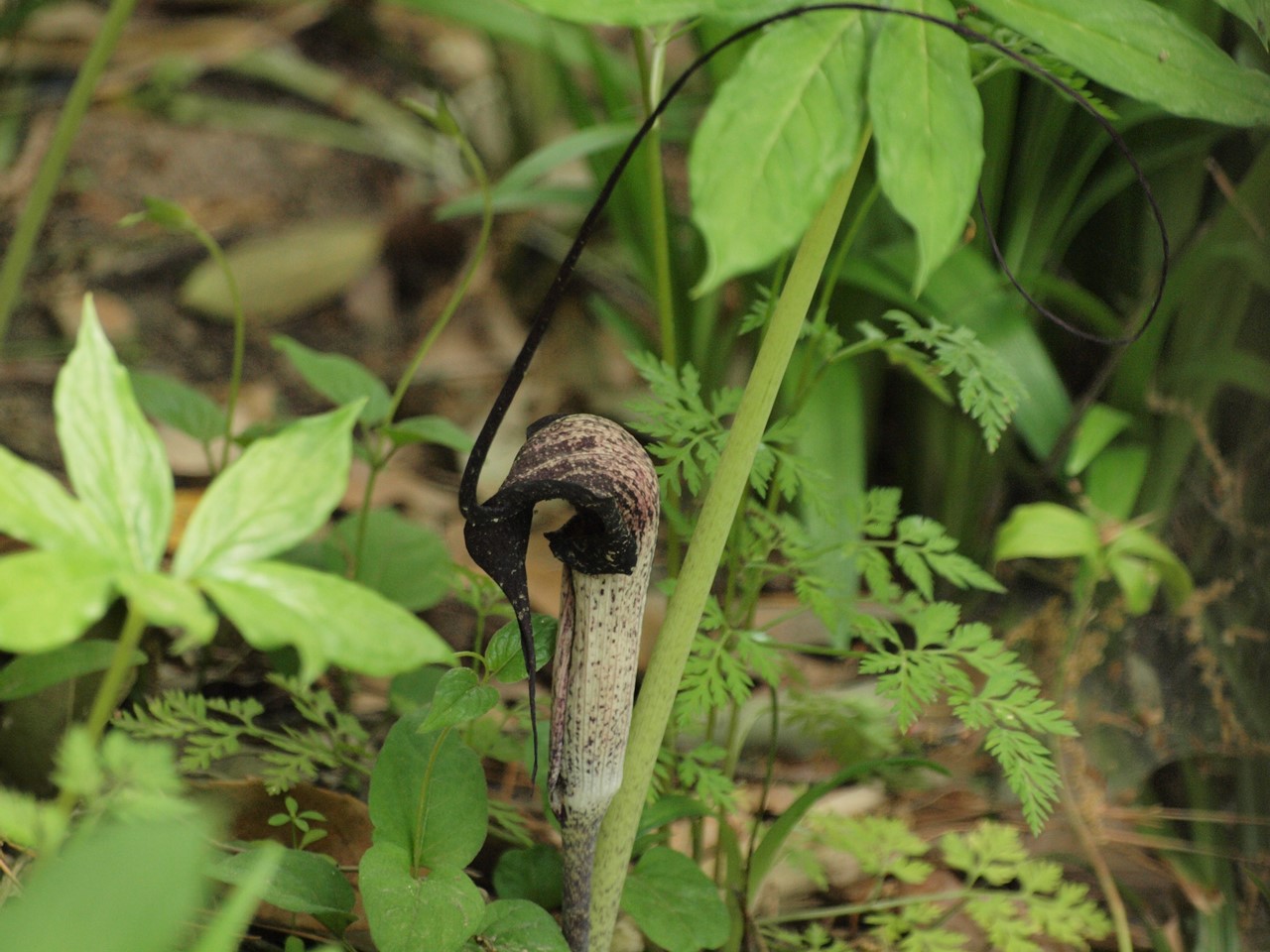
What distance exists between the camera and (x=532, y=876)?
2.92 ft

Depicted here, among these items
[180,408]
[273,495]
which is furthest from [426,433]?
[273,495]

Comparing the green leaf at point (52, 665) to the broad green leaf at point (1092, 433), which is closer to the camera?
the green leaf at point (52, 665)

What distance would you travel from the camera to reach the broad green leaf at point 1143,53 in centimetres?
56

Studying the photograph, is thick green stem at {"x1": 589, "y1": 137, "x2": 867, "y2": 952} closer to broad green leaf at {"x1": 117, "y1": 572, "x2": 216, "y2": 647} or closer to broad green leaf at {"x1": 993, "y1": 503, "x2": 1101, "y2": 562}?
broad green leaf at {"x1": 117, "y1": 572, "x2": 216, "y2": 647}

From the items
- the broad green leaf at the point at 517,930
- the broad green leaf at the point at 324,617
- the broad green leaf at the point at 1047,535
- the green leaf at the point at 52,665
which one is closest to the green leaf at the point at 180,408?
the green leaf at the point at 52,665

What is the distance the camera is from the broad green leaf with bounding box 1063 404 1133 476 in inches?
54.2

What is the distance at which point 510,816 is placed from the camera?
944 mm

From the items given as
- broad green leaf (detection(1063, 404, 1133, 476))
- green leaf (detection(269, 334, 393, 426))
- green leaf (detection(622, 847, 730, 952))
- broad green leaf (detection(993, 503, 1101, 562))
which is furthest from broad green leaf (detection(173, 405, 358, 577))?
broad green leaf (detection(1063, 404, 1133, 476))

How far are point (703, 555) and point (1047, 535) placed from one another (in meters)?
0.60

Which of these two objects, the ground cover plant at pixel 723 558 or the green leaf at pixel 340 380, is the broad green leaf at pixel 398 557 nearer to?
the ground cover plant at pixel 723 558

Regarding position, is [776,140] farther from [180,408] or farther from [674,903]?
[180,408]

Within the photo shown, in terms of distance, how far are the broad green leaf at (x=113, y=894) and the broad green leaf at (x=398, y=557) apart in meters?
0.77

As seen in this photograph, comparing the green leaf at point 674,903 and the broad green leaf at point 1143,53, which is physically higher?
the broad green leaf at point 1143,53

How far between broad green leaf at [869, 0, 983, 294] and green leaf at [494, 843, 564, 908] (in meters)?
0.60
